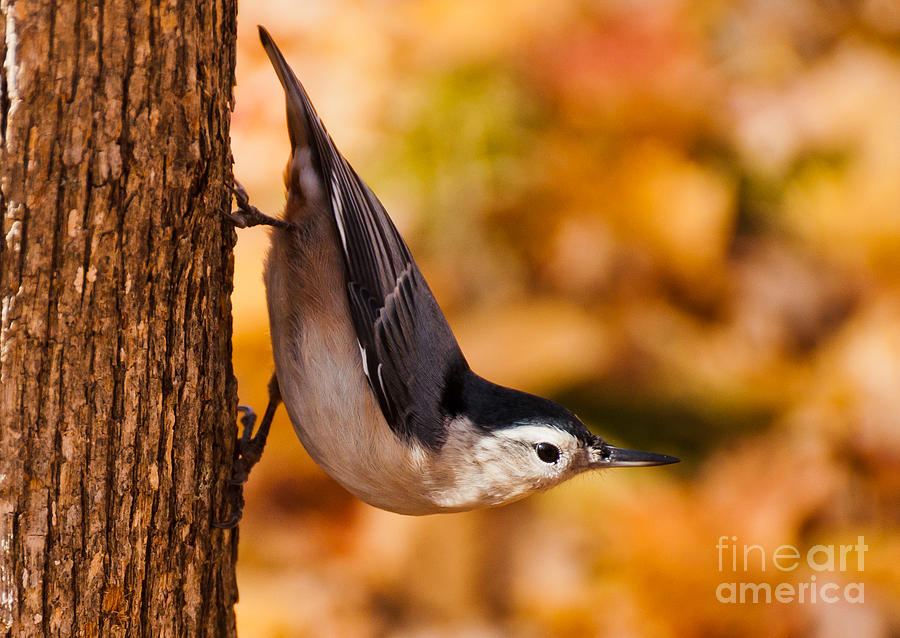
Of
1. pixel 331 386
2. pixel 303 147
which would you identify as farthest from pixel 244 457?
pixel 303 147

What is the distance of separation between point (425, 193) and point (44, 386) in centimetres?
205

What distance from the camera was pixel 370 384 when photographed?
173cm

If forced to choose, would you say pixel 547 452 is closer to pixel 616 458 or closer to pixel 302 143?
pixel 616 458

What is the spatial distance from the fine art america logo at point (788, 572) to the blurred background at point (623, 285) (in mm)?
19

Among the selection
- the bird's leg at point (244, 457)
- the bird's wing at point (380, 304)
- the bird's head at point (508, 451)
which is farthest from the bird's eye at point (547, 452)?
the bird's leg at point (244, 457)

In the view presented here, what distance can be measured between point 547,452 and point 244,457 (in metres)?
0.62

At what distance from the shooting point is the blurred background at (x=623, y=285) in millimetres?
2773

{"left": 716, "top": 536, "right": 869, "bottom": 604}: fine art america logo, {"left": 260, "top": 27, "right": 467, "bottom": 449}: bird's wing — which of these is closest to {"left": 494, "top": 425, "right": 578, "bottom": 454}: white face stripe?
{"left": 260, "top": 27, "right": 467, "bottom": 449}: bird's wing

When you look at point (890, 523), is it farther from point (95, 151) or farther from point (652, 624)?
point (95, 151)

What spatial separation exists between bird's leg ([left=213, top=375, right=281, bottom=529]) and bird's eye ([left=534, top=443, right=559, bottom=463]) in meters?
0.57

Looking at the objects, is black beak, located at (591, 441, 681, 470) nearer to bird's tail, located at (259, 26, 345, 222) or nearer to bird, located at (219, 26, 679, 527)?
bird, located at (219, 26, 679, 527)

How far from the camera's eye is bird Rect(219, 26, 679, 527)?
1708mm

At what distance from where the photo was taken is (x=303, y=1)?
8.80ft

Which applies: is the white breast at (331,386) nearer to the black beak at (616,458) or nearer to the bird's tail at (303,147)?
the bird's tail at (303,147)
